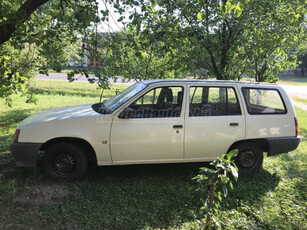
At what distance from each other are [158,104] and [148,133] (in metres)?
0.65

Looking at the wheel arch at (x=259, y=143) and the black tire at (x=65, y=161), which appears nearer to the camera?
the black tire at (x=65, y=161)

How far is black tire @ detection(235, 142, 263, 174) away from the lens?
443 centimetres

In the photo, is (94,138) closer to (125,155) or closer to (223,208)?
(125,155)

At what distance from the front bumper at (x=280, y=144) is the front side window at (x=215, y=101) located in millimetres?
833

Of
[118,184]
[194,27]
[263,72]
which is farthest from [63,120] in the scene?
[263,72]

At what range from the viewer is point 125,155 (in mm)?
3920

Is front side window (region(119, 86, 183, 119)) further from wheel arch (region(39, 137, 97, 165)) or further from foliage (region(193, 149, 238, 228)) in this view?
foliage (region(193, 149, 238, 228))

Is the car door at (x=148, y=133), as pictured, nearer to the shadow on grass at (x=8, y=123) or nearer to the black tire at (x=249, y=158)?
the black tire at (x=249, y=158)

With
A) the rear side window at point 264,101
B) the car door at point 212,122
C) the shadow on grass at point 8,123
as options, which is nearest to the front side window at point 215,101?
the car door at point 212,122

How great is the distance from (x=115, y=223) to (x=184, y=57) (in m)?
5.49

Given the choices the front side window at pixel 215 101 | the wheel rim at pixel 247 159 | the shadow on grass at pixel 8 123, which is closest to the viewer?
the front side window at pixel 215 101

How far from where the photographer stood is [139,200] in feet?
11.7

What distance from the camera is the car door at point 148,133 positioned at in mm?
3857

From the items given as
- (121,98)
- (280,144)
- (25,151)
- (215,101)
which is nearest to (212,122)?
(215,101)
